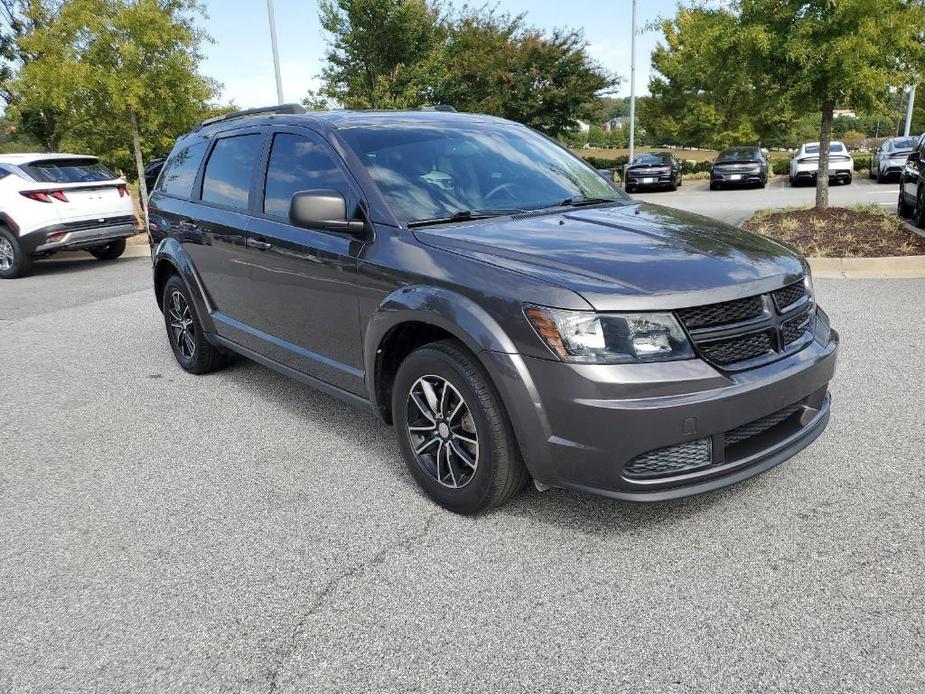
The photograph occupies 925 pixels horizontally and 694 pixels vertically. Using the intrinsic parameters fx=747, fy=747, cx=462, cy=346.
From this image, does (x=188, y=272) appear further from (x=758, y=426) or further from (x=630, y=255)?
(x=758, y=426)

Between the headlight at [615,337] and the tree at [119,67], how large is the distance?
14563 millimetres

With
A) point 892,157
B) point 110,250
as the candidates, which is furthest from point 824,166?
point 892,157

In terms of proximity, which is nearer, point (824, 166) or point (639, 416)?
point (639, 416)

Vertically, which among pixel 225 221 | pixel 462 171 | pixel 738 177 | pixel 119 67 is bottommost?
pixel 738 177

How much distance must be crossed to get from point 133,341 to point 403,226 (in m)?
4.63

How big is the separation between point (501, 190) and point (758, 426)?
1781 millimetres

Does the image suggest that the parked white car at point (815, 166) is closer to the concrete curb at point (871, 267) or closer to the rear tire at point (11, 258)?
the concrete curb at point (871, 267)

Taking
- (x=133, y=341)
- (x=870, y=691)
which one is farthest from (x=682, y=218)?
(x=133, y=341)

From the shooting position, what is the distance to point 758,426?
9.84 ft

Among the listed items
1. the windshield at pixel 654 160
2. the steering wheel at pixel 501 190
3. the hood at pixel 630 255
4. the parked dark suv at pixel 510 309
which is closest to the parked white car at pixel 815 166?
the windshield at pixel 654 160

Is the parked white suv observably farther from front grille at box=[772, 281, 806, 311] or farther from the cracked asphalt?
front grille at box=[772, 281, 806, 311]

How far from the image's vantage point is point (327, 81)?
31.3 metres

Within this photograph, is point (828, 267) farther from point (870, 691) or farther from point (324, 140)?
point (870, 691)

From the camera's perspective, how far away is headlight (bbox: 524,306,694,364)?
273 centimetres
